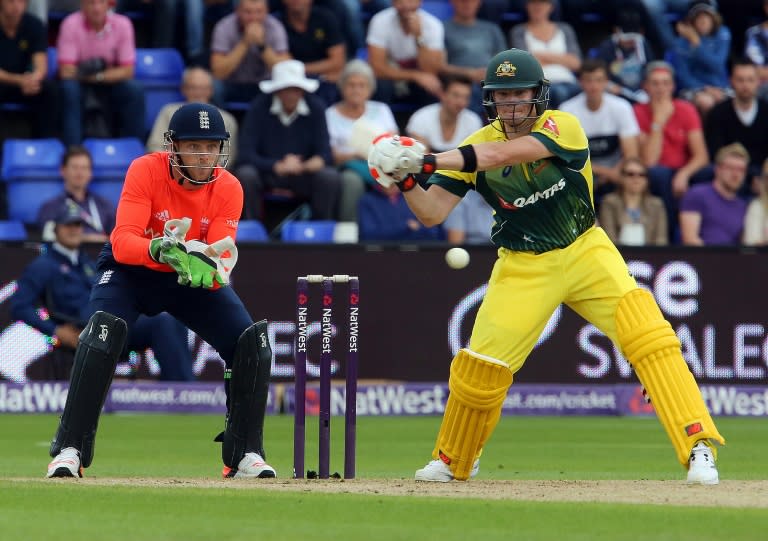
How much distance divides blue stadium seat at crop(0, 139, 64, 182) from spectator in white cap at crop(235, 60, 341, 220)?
1.55 metres

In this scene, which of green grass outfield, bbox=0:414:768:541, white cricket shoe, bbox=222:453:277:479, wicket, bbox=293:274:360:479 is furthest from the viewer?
white cricket shoe, bbox=222:453:277:479

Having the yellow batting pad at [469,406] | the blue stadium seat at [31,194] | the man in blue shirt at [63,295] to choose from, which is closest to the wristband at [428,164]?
the yellow batting pad at [469,406]

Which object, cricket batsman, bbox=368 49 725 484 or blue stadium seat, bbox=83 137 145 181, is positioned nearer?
cricket batsman, bbox=368 49 725 484

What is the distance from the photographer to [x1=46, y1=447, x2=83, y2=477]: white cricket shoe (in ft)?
22.0

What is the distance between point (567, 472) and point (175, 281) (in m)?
2.27

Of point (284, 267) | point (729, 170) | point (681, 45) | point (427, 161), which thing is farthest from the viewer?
point (681, 45)

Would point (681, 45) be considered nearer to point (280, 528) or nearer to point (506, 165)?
point (506, 165)

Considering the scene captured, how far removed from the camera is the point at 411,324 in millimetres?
11969

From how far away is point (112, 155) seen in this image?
12961 millimetres

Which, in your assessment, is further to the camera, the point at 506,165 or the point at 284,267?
the point at 284,267

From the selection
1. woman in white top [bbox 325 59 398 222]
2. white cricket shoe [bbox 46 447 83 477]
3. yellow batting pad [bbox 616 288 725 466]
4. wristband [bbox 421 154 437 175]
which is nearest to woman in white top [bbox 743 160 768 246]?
woman in white top [bbox 325 59 398 222]

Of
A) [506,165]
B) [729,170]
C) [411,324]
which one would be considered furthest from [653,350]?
[729,170]

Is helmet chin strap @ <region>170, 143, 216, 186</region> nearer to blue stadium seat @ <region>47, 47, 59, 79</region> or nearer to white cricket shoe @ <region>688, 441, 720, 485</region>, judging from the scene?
white cricket shoe @ <region>688, 441, 720, 485</region>

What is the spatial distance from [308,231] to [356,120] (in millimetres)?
1293
